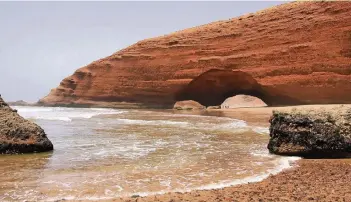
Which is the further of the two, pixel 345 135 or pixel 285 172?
pixel 345 135

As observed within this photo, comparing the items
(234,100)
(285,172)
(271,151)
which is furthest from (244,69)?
(285,172)

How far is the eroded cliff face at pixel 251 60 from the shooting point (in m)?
36.6

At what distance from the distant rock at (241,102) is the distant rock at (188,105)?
386 centimetres

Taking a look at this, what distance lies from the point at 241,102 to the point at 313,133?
38925 mm

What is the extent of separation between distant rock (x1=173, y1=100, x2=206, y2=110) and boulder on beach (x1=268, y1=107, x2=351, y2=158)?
31.9 metres

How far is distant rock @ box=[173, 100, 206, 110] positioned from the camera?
42.6 metres

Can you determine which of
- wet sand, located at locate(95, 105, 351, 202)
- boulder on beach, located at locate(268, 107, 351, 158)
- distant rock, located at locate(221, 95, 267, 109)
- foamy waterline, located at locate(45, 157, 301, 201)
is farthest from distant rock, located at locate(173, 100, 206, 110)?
wet sand, located at locate(95, 105, 351, 202)

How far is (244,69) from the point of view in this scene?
137 ft

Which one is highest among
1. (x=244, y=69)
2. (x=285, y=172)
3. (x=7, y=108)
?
(x=244, y=69)

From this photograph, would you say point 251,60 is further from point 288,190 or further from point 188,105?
point 288,190

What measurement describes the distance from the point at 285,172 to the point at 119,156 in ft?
15.5

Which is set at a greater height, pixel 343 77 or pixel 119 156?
pixel 343 77

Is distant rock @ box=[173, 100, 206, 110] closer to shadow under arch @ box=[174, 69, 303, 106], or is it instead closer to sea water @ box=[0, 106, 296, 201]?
shadow under arch @ box=[174, 69, 303, 106]

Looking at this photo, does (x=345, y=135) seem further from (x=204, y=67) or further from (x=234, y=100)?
(x=234, y=100)
